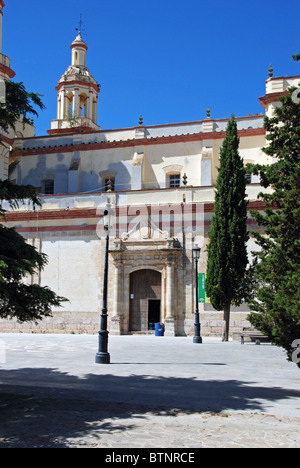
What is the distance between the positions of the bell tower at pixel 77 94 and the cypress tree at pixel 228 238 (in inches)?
786

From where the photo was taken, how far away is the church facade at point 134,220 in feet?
80.3

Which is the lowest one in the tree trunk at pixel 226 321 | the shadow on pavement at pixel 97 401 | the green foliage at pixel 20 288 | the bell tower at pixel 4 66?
the shadow on pavement at pixel 97 401

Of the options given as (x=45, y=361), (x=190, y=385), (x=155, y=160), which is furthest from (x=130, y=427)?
(x=155, y=160)

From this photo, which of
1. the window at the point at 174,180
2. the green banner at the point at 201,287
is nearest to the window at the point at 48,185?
the window at the point at 174,180

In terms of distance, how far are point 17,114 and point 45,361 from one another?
782 centimetres

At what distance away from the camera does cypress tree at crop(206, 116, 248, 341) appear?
20875mm

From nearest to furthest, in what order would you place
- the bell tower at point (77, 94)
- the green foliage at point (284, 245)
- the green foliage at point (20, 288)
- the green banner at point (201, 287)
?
the green foliage at point (20, 288) < the green foliage at point (284, 245) < the green banner at point (201, 287) < the bell tower at point (77, 94)

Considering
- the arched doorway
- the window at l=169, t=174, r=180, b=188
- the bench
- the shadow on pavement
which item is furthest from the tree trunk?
the window at l=169, t=174, r=180, b=188

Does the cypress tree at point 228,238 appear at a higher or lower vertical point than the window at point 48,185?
lower

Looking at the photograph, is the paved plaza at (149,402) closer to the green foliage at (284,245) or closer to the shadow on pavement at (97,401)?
the shadow on pavement at (97,401)

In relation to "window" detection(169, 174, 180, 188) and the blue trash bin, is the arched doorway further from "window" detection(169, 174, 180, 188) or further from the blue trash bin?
"window" detection(169, 174, 180, 188)

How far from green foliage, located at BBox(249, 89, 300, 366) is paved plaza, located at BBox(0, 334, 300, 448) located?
1256mm

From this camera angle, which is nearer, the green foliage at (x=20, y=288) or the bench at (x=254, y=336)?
the green foliage at (x=20, y=288)
